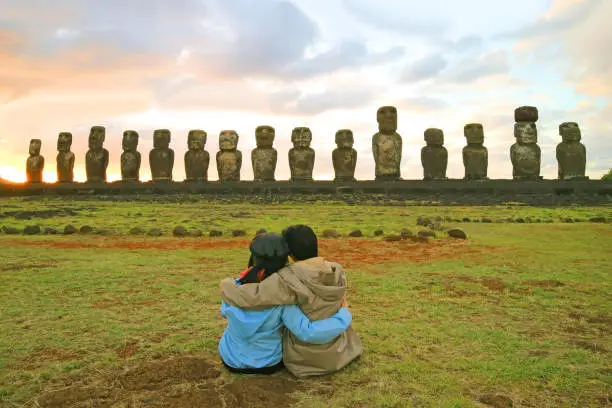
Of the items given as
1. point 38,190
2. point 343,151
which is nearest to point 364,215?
point 343,151

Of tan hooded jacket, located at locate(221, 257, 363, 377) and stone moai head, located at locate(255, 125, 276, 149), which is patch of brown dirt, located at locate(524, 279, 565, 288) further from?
stone moai head, located at locate(255, 125, 276, 149)

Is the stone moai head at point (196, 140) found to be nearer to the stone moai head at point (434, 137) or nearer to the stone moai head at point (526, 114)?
the stone moai head at point (434, 137)

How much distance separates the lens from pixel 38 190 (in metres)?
29.2

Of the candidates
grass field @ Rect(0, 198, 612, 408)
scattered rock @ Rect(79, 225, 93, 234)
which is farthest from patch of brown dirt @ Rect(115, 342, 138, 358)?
scattered rock @ Rect(79, 225, 93, 234)

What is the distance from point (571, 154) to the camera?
999 inches

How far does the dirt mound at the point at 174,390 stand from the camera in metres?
3.13

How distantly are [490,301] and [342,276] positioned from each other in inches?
96.4

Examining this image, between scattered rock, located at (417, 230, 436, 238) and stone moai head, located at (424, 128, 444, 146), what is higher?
stone moai head, located at (424, 128, 444, 146)

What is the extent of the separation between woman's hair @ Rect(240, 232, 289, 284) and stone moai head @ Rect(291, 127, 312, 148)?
23.0 m

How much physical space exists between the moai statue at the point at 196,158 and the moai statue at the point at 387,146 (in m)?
8.66

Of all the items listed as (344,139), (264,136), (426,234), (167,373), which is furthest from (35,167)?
(167,373)

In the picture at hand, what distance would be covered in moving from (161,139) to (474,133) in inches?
623

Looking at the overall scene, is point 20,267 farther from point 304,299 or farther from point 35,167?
point 35,167

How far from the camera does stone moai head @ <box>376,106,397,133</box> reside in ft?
84.0
